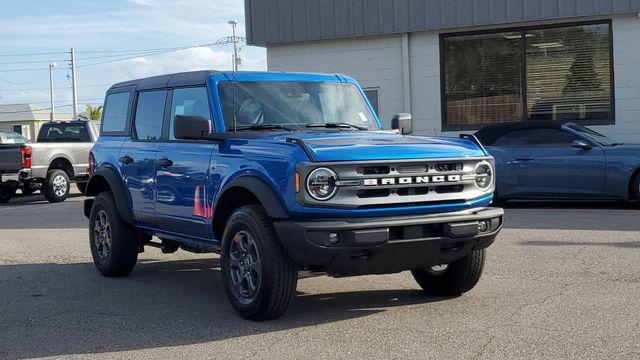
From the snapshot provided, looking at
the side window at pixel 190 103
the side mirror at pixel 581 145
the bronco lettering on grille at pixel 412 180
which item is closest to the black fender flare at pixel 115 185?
the side window at pixel 190 103

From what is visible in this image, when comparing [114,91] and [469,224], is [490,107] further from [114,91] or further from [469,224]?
[469,224]

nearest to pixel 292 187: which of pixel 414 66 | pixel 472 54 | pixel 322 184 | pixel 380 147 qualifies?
pixel 322 184

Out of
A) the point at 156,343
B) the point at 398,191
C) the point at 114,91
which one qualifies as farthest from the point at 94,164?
the point at 398,191

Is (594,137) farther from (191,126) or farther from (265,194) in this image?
(265,194)

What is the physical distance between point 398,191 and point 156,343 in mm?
2023

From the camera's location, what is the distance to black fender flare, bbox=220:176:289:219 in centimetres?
595

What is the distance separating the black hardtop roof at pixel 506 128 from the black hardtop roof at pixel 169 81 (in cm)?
736

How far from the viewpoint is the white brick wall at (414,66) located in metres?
16.9

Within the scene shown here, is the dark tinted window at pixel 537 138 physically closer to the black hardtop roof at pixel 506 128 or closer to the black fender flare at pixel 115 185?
the black hardtop roof at pixel 506 128

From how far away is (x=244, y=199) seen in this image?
21.8ft

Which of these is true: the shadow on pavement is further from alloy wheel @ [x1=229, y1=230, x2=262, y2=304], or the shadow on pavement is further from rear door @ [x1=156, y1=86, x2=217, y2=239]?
rear door @ [x1=156, y1=86, x2=217, y2=239]

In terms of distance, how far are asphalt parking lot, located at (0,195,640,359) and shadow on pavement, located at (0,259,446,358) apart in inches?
0.6

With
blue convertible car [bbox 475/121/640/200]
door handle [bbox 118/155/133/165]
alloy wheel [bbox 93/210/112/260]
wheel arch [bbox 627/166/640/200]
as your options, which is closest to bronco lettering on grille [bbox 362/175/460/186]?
door handle [bbox 118/155/133/165]

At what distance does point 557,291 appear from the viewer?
712 cm
